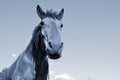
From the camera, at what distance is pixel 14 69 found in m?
9.66

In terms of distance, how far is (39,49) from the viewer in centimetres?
909

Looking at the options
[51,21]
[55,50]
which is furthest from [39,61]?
[55,50]

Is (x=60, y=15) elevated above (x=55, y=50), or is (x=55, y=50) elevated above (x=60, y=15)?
(x=60, y=15)

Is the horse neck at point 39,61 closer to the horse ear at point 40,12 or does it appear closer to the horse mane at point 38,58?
the horse mane at point 38,58

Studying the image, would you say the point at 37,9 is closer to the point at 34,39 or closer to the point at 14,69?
the point at 34,39

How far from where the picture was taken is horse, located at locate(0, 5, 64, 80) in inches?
332

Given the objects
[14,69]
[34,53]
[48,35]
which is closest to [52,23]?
[48,35]

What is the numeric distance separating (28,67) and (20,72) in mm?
245

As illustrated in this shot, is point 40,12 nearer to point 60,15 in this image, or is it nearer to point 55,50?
point 60,15

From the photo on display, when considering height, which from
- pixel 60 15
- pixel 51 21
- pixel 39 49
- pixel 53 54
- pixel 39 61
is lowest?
pixel 39 61

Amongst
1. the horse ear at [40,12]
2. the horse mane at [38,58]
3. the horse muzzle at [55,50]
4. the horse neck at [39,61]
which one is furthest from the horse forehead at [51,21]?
the horse neck at [39,61]

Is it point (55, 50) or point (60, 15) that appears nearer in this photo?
point (55, 50)

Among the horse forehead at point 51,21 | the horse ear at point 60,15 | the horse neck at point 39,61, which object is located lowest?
the horse neck at point 39,61

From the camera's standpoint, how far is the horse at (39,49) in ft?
27.6
